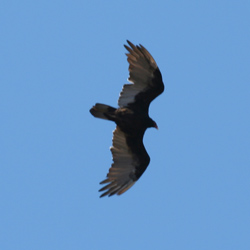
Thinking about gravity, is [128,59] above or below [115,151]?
above

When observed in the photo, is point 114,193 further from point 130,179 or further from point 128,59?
point 128,59

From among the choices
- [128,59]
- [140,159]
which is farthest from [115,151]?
[128,59]

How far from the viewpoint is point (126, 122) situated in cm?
2061

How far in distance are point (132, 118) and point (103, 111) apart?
756 millimetres

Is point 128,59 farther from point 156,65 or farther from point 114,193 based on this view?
point 114,193

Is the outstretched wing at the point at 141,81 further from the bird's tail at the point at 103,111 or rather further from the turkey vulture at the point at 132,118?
the bird's tail at the point at 103,111

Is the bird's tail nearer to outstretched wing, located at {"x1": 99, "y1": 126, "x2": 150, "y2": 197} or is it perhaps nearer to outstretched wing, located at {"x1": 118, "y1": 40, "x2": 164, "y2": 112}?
outstretched wing, located at {"x1": 118, "y1": 40, "x2": 164, "y2": 112}

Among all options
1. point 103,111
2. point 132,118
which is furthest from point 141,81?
point 103,111

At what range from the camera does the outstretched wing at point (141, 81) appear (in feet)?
Answer: 66.1

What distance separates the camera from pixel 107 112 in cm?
2025

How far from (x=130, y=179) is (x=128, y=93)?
2033 millimetres

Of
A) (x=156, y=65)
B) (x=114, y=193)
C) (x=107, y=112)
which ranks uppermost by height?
(x=156, y=65)

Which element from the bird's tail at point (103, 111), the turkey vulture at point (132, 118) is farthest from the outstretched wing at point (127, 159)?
the bird's tail at point (103, 111)

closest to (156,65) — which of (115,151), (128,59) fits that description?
(128,59)
